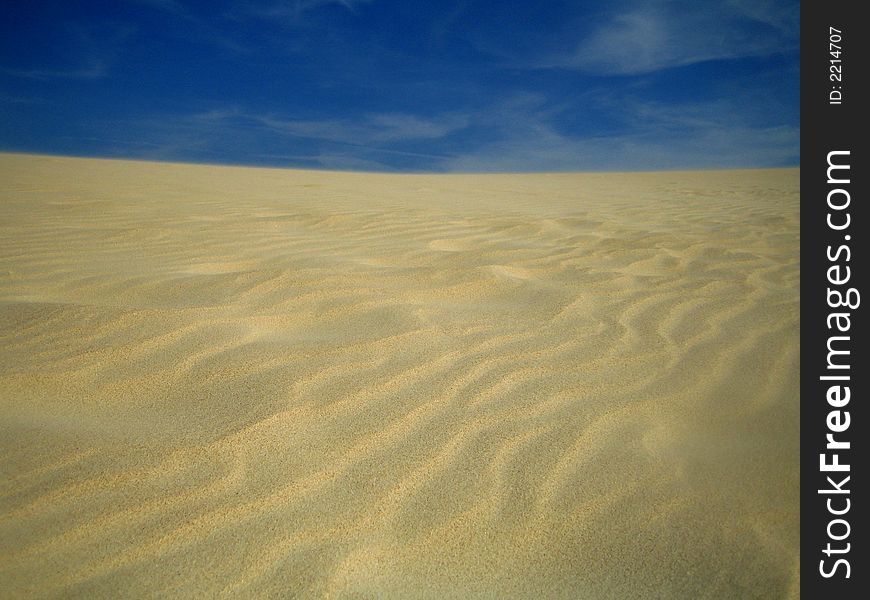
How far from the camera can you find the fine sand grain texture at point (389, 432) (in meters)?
1.00

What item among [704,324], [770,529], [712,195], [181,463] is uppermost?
[712,195]

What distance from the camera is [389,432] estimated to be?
1386mm

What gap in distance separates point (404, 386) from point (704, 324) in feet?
4.84

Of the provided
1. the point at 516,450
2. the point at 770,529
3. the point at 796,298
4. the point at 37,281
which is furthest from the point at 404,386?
the point at 796,298

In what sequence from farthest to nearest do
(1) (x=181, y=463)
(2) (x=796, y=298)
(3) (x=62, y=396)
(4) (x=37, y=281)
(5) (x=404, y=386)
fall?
(2) (x=796, y=298)
(4) (x=37, y=281)
(5) (x=404, y=386)
(3) (x=62, y=396)
(1) (x=181, y=463)

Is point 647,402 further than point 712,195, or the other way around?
point 712,195

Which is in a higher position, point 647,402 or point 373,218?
point 373,218

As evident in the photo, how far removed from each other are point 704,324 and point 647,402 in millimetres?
911

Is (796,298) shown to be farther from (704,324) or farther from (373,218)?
(373,218)

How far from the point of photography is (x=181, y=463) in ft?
4.03

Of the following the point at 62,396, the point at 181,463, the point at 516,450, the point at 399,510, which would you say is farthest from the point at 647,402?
the point at 62,396

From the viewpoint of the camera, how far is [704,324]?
2.29m

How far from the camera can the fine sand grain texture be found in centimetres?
100

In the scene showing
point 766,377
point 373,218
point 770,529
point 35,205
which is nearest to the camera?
point 770,529
